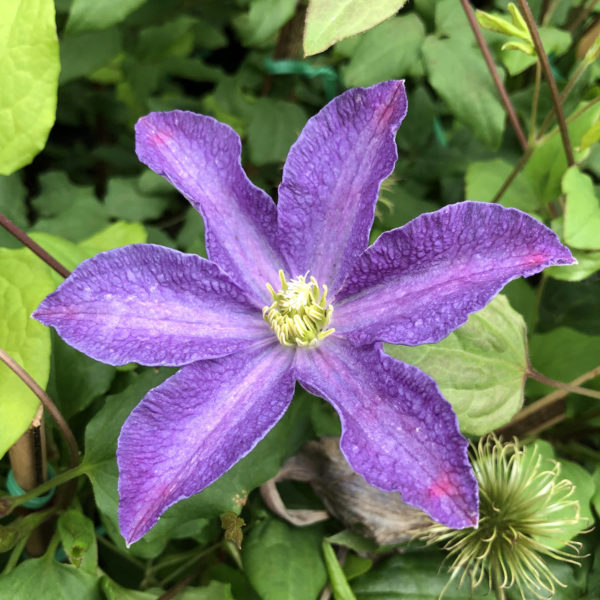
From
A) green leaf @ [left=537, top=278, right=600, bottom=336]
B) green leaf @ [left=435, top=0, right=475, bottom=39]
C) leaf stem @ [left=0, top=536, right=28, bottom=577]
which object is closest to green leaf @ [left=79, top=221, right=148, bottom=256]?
leaf stem @ [left=0, top=536, right=28, bottom=577]

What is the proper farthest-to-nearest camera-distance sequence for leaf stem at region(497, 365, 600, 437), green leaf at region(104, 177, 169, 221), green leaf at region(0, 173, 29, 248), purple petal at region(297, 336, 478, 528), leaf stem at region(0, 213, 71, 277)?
green leaf at region(104, 177, 169, 221), green leaf at region(0, 173, 29, 248), leaf stem at region(497, 365, 600, 437), leaf stem at region(0, 213, 71, 277), purple petal at region(297, 336, 478, 528)

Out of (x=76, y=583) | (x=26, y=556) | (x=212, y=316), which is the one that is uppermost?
(x=212, y=316)

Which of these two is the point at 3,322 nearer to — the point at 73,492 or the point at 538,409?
the point at 73,492

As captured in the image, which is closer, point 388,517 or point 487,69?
point 388,517

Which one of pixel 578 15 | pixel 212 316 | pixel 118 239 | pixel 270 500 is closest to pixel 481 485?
pixel 270 500

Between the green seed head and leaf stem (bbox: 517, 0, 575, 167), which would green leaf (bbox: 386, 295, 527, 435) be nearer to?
the green seed head

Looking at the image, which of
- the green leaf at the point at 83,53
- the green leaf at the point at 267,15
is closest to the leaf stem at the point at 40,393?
the green leaf at the point at 267,15
